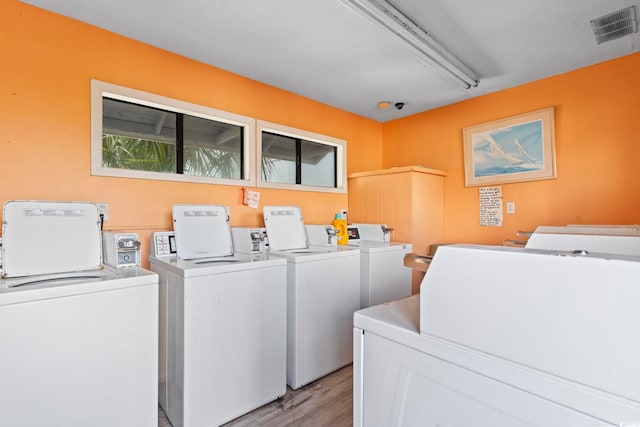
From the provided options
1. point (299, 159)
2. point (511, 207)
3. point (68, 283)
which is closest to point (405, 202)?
point (511, 207)

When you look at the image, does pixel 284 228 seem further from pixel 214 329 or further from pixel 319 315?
pixel 214 329

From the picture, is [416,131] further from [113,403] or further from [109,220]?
[113,403]

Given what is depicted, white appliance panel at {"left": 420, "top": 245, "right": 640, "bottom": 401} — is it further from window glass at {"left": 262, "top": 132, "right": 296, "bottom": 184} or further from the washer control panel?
window glass at {"left": 262, "top": 132, "right": 296, "bottom": 184}

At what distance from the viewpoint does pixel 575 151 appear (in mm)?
2725

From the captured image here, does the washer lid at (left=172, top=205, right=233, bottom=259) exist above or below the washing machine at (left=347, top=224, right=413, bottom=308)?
above

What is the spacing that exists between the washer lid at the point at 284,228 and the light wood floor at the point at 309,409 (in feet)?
3.64

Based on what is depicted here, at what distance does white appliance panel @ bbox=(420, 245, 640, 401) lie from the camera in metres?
0.61

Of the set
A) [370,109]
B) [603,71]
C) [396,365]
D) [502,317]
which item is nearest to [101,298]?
[396,365]

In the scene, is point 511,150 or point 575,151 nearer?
point 575,151

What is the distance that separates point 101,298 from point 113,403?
1.69ft

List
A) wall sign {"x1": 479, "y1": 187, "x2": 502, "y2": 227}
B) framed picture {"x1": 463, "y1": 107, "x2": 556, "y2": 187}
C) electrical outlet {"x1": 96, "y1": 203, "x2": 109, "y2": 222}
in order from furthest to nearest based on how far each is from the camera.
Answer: wall sign {"x1": 479, "y1": 187, "x2": 502, "y2": 227}, framed picture {"x1": 463, "y1": 107, "x2": 556, "y2": 187}, electrical outlet {"x1": 96, "y1": 203, "x2": 109, "y2": 222}

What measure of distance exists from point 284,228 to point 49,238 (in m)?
1.60

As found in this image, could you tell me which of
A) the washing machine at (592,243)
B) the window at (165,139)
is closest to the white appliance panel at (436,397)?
the washing machine at (592,243)

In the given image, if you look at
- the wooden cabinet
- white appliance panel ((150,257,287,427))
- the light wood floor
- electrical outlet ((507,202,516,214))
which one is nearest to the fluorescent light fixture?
the wooden cabinet
